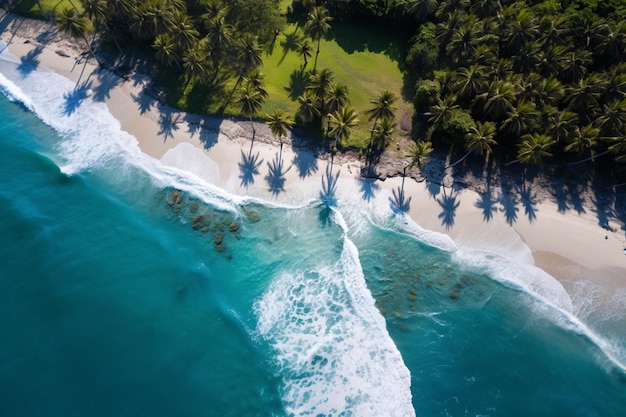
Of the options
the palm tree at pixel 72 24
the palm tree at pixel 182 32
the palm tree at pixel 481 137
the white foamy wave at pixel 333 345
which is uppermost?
the palm tree at pixel 481 137

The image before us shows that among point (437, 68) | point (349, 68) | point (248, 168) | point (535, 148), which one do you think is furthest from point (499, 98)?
point (248, 168)

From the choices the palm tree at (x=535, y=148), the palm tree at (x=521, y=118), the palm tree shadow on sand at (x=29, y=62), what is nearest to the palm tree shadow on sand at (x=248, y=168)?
the palm tree at (x=521, y=118)

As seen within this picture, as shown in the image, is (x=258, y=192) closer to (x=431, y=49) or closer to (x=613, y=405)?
(x=431, y=49)

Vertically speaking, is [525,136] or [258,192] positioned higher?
[525,136]

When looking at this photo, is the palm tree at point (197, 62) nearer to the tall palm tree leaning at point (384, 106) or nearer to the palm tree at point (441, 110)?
the tall palm tree leaning at point (384, 106)

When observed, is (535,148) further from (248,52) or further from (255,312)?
(248,52)

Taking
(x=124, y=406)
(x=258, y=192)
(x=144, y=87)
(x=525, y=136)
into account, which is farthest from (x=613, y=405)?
(x=144, y=87)
